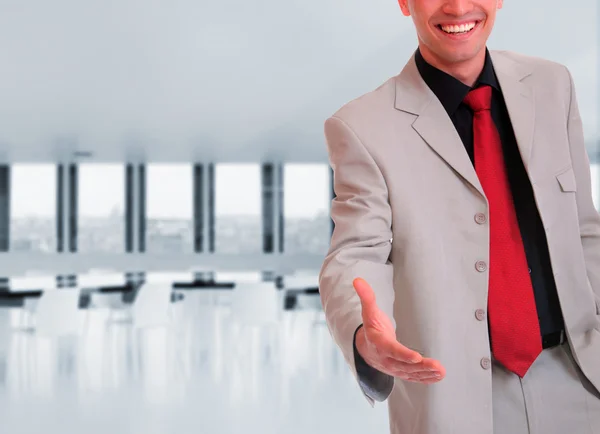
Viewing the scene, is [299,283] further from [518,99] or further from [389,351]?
[389,351]

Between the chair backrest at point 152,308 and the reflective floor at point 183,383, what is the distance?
0.16 metres

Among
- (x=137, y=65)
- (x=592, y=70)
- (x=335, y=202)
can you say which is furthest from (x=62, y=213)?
(x=335, y=202)

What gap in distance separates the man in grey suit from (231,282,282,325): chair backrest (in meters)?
5.15

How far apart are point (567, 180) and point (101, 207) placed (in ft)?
45.7

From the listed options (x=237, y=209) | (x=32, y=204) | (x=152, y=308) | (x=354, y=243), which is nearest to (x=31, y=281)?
(x=32, y=204)

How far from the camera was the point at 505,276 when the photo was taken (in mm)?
1053

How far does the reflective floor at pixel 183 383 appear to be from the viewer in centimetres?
380

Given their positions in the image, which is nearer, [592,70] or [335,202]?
[335,202]

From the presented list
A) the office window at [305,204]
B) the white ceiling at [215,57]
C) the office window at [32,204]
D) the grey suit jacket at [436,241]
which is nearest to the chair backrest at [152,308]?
the white ceiling at [215,57]

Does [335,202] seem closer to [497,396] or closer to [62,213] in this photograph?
[497,396]

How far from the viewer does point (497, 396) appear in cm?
106

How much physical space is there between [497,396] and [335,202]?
43 cm

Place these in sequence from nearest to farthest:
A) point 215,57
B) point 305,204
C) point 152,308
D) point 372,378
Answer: point 372,378 < point 215,57 < point 152,308 < point 305,204

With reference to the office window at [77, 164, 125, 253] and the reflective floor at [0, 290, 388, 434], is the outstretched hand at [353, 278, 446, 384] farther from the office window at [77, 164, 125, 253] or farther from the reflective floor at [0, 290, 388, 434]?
the office window at [77, 164, 125, 253]
